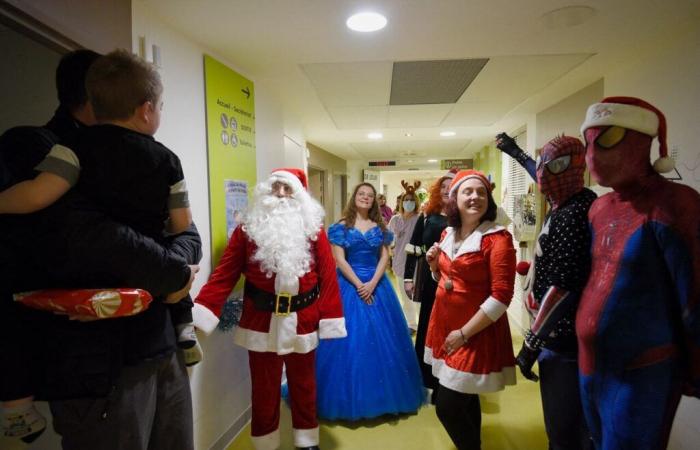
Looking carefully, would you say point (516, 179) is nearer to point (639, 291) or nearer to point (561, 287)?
point (561, 287)

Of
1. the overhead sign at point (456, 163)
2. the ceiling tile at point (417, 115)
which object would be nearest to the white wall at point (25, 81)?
the ceiling tile at point (417, 115)

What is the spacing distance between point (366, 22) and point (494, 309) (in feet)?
4.82

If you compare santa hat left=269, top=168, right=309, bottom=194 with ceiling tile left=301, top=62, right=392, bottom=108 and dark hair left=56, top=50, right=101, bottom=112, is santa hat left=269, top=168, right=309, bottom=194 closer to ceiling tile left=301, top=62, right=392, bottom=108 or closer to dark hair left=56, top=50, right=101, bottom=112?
ceiling tile left=301, top=62, right=392, bottom=108

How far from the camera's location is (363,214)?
112 inches

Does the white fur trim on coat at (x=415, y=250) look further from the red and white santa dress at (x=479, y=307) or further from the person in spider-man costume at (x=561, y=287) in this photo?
the person in spider-man costume at (x=561, y=287)

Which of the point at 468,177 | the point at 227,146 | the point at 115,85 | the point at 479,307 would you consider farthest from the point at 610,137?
the point at 227,146

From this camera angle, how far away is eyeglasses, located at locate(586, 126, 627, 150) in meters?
1.18

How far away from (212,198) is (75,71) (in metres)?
1.15

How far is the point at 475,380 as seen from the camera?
170cm

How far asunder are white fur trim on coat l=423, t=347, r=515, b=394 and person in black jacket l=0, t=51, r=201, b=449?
4.12 ft

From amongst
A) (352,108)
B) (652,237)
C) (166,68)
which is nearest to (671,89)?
(652,237)

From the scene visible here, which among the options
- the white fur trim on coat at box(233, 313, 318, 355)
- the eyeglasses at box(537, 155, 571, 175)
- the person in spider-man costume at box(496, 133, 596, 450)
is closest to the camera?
the person in spider-man costume at box(496, 133, 596, 450)

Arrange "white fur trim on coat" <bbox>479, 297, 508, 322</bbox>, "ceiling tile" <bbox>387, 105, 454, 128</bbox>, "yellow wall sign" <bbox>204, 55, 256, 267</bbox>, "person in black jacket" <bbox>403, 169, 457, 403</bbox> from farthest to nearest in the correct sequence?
"ceiling tile" <bbox>387, 105, 454, 128</bbox>
"person in black jacket" <bbox>403, 169, 457, 403</bbox>
"yellow wall sign" <bbox>204, 55, 256, 267</bbox>
"white fur trim on coat" <bbox>479, 297, 508, 322</bbox>

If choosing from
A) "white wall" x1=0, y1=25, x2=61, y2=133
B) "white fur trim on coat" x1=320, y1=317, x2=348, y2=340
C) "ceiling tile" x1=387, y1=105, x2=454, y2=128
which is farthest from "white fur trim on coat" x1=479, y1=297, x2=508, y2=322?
"ceiling tile" x1=387, y1=105, x2=454, y2=128
